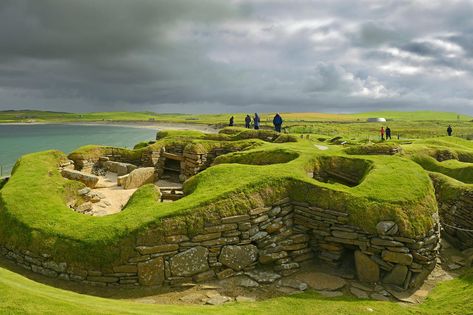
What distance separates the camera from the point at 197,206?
9.65m

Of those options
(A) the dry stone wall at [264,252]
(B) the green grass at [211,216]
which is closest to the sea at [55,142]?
(B) the green grass at [211,216]

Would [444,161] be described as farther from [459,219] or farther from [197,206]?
[197,206]

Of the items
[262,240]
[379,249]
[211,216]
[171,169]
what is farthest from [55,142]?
[379,249]

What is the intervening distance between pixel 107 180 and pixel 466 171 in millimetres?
19130

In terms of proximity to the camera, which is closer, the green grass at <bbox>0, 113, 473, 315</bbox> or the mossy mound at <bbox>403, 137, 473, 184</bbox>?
the green grass at <bbox>0, 113, 473, 315</bbox>

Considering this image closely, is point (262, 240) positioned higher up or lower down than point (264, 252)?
higher up

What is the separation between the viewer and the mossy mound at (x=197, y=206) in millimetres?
Answer: 9078

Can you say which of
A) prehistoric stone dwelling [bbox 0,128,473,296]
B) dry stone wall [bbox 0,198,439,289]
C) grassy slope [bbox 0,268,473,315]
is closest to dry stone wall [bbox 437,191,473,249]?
prehistoric stone dwelling [bbox 0,128,473,296]

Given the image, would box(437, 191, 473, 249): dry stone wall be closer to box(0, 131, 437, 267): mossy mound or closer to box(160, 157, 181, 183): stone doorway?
box(0, 131, 437, 267): mossy mound

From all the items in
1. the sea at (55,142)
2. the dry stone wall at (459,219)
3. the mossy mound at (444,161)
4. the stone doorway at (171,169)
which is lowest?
the sea at (55,142)

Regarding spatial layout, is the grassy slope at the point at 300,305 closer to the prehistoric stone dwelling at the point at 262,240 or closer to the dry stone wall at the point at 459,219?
the prehistoric stone dwelling at the point at 262,240

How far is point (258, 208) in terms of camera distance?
10.2 metres

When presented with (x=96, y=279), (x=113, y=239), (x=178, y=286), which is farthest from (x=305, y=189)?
(x=96, y=279)

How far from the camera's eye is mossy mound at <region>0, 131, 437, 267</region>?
9.08 m
